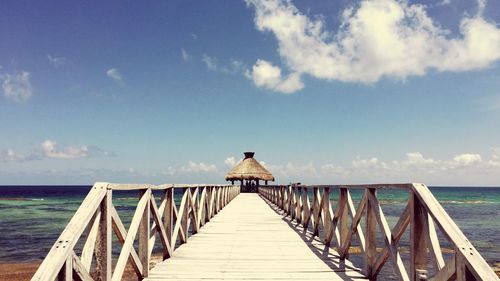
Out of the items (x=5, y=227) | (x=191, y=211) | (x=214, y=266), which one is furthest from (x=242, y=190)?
(x=214, y=266)

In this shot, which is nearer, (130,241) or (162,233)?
(130,241)

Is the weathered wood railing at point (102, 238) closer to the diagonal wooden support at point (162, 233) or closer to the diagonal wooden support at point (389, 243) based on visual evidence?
the diagonal wooden support at point (162, 233)

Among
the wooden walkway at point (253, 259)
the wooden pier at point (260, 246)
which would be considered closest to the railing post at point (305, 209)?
the wooden pier at point (260, 246)

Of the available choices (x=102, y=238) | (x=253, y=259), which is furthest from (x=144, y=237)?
(x=253, y=259)

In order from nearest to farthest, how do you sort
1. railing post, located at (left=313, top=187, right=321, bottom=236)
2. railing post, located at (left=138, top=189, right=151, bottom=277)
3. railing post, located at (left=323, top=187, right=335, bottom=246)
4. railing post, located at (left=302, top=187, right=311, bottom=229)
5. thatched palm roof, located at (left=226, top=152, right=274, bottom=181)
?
railing post, located at (left=138, top=189, right=151, bottom=277) < railing post, located at (left=323, top=187, right=335, bottom=246) < railing post, located at (left=313, top=187, right=321, bottom=236) < railing post, located at (left=302, top=187, right=311, bottom=229) < thatched palm roof, located at (left=226, top=152, right=274, bottom=181)

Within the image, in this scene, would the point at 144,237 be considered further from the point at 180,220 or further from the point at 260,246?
the point at 260,246

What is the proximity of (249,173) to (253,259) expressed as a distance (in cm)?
3459

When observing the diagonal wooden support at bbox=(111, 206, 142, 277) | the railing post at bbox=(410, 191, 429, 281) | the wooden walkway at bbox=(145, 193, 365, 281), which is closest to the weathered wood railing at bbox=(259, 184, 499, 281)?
the railing post at bbox=(410, 191, 429, 281)

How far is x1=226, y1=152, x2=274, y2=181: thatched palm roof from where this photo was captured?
40.2 m

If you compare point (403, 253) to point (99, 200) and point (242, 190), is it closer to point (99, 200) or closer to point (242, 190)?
point (99, 200)

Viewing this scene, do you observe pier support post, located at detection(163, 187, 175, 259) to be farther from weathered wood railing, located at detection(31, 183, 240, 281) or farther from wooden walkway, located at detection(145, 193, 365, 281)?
wooden walkway, located at detection(145, 193, 365, 281)

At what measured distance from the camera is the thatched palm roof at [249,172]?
4019 cm

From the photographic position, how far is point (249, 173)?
40.3m

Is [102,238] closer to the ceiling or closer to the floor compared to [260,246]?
closer to the ceiling
